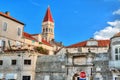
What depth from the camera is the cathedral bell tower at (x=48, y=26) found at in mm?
145375

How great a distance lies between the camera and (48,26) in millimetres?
146375

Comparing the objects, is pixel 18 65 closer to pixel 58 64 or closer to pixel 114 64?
pixel 58 64

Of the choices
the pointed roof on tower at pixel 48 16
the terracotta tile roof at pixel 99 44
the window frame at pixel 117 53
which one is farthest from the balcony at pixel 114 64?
the pointed roof on tower at pixel 48 16

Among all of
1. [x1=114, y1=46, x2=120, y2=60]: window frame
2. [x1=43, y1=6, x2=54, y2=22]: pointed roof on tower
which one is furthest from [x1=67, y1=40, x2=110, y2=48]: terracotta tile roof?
[x1=43, y1=6, x2=54, y2=22]: pointed roof on tower

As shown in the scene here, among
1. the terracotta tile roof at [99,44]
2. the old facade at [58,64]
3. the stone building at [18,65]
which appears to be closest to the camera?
the old facade at [58,64]

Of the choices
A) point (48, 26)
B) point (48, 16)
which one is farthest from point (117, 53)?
point (48, 26)

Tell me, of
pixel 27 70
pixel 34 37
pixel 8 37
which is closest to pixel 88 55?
pixel 27 70

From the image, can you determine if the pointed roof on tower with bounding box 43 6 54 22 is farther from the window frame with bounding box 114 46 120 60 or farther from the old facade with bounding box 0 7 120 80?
the window frame with bounding box 114 46 120 60

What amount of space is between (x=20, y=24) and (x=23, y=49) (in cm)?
1441

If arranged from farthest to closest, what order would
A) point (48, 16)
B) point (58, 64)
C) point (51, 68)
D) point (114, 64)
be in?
1. point (48, 16)
2. point (51, 68)
3. point (58, 64)
4. point (114, 64)

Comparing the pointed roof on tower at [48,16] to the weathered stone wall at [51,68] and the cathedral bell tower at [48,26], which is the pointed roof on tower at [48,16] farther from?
the weathered stone wall at [51,68]

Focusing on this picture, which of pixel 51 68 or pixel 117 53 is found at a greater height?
pixel 117 53

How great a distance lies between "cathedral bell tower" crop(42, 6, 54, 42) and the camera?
145375mm

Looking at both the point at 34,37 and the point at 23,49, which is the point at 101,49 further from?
the point at 23,49
